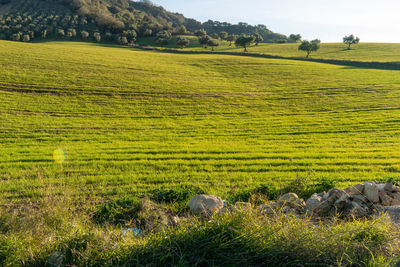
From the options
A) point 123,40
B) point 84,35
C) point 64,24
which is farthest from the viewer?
point 64,24

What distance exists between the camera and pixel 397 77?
147 ft

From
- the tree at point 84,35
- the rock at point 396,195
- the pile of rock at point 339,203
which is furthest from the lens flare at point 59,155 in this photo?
the tree at point 84,35

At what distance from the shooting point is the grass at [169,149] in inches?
158

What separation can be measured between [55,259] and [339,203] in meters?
6.91

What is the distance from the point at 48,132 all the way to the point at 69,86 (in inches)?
616

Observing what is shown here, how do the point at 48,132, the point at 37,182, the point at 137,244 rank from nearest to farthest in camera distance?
the point at 137,244
the point at 37,182
the point at 48,132

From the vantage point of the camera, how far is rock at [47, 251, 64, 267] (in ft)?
12.8

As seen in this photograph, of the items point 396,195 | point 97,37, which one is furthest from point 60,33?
point 396,195

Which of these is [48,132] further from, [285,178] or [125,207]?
[285,178]

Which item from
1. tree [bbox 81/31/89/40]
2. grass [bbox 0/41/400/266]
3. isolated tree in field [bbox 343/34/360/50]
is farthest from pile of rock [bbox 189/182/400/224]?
tree [bbox 81/31/89/40]

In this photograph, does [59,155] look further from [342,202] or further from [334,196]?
[342,202]

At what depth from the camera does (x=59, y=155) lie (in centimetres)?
1277

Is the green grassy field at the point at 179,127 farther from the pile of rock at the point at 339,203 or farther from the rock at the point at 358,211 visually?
the rock at the point at 358,211

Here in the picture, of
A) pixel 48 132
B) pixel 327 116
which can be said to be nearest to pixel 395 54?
pixel 327 116
